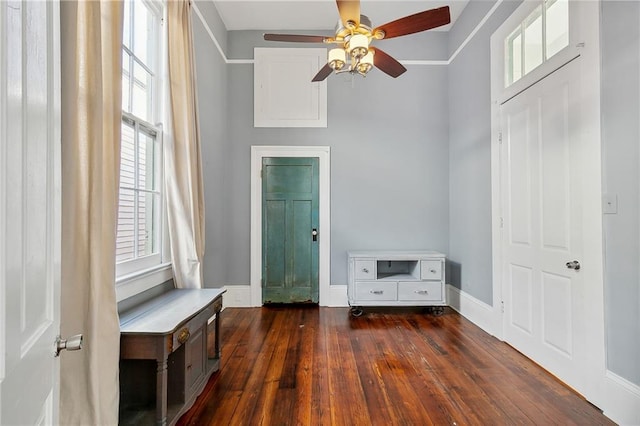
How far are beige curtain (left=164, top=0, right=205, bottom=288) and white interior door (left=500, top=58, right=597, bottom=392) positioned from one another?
2.82 metres

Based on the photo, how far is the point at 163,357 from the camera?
63.1 inches

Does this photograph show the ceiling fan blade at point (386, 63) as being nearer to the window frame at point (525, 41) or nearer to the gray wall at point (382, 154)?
the window frame at point (525, 41)

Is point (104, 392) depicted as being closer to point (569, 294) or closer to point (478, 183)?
point (569, 294)

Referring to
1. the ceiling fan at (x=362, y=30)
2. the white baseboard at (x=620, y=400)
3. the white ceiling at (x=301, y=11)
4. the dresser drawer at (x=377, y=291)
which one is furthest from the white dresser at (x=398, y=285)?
the white ceiling at (x=301, y=11)

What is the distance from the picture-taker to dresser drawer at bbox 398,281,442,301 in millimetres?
3830

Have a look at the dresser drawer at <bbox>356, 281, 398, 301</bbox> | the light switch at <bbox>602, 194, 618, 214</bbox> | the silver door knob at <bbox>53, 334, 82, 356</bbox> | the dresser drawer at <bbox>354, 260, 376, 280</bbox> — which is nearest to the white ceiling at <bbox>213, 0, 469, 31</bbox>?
the light switch at <bbox>602, 194, 618, 214</bbox>

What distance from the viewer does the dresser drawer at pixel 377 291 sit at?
3.83 m

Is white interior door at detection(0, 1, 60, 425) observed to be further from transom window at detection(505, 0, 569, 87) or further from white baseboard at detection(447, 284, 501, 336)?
white baseboard at detection(447, 284, 501, 336)

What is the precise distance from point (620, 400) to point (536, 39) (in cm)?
270

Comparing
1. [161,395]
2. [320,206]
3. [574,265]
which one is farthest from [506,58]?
[161,395]

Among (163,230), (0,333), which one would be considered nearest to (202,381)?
(163,230)

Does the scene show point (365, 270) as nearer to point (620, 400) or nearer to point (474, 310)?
point (474, 310)

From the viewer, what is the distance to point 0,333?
0.51 meters

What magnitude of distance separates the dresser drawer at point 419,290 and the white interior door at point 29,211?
354 cm
